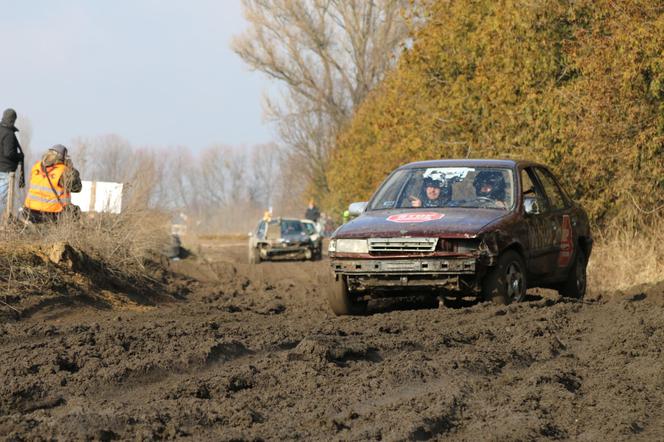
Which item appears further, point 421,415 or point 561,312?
point 561,312

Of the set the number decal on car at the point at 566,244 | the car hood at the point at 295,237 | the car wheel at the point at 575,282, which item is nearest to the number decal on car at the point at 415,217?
the number decal on car at the point at 566,244

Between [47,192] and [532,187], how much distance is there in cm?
624

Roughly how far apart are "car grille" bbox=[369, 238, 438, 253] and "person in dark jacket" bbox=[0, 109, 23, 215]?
6.17 m

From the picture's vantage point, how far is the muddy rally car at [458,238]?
33.8ft

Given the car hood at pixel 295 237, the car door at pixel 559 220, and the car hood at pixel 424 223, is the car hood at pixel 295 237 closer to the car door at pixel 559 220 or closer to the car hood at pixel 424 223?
the car door at pixel 559 220

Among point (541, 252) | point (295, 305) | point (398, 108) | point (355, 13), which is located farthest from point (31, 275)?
point (355, 13)

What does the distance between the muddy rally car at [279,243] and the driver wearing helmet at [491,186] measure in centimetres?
1961

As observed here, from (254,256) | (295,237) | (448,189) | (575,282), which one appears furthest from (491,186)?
(295,237)

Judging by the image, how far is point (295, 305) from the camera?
13.6m

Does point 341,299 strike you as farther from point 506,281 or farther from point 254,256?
point 254,256

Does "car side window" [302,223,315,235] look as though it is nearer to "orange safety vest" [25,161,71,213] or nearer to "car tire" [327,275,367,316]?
"orange safety vest" [25,161,71,213]

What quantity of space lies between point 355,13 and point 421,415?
47.3 m

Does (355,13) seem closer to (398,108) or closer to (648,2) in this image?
Result: (398,108)

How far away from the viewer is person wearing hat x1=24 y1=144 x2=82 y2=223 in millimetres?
14391
